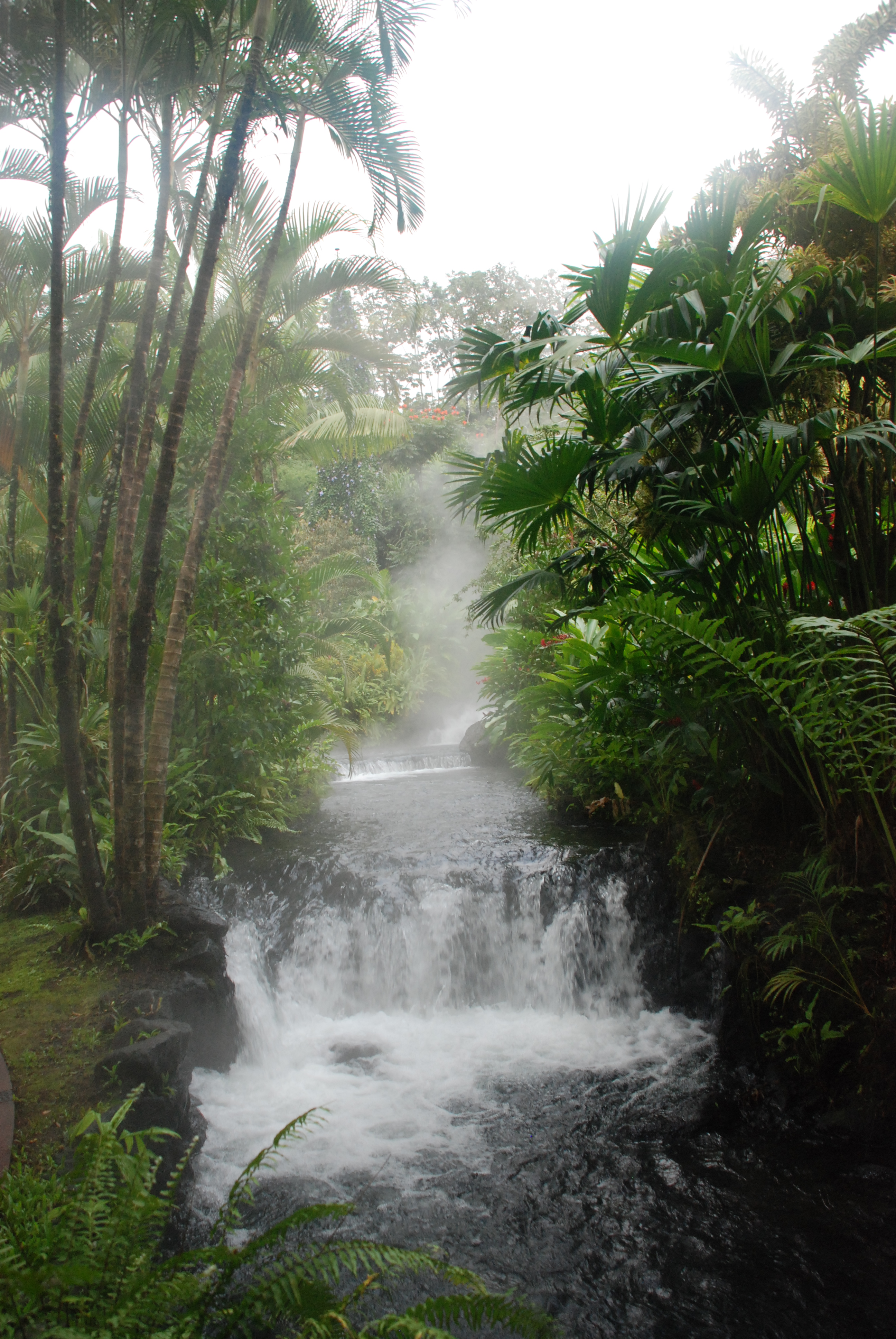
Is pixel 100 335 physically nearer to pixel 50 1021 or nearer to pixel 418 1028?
pixel 50 1021

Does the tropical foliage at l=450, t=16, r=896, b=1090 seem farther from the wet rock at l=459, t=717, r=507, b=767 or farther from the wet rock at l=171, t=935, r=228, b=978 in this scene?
the wet rock at l=459, t=717, r=507, b=767

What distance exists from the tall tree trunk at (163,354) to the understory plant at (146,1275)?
403 cm

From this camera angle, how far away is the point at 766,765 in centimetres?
401

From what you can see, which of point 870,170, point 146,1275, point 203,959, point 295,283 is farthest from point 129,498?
point 295,283

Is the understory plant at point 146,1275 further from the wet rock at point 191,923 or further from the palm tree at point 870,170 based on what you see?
the palm tree at point 870,170

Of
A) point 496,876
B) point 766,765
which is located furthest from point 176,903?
point 766,765

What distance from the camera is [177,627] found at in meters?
4.79

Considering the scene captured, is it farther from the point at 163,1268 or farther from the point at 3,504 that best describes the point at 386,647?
the point at 163,1268

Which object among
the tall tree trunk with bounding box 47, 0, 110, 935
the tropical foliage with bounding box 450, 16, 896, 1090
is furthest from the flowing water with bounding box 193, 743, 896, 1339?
the tall tree trunk with bounding box 47, 0, 110, 935

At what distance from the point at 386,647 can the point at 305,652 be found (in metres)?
9.96

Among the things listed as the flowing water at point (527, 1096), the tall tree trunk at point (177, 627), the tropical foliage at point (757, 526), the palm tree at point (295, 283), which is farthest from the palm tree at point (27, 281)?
the tropical foliage at point (757, 526)

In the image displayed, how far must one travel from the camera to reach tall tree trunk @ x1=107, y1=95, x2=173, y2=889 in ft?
15.5

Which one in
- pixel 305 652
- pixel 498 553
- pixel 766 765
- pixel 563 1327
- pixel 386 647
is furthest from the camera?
pixel 386 647

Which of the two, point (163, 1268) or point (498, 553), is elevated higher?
point (498, 553)
